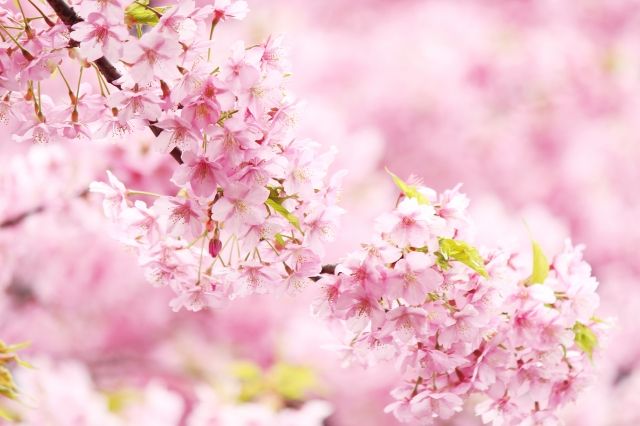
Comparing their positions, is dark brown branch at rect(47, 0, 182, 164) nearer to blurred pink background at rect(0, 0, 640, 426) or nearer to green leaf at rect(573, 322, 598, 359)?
green leaf at rect(573, 322, 598, 359)

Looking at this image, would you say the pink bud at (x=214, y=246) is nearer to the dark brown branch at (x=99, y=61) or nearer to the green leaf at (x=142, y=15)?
the dark brown branch at (x=99, y=61)

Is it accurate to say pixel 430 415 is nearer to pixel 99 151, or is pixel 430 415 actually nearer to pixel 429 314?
pixel 429 314

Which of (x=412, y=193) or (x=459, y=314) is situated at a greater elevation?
(x=412, y=193)

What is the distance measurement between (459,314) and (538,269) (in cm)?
17

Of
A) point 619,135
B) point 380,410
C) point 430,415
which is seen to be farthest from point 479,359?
point 619,135

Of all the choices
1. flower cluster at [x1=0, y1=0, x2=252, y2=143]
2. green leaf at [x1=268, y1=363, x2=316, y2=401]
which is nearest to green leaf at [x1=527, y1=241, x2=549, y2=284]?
flower cluster at [x1=0, y1=0, x2=252, y2=143]

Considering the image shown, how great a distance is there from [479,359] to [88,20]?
50cm

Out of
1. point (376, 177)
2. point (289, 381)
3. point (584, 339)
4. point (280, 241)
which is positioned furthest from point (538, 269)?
point (376, 177)

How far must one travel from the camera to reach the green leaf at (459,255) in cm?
86

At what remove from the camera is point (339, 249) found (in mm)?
3010

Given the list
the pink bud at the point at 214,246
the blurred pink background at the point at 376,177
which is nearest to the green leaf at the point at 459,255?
the pink bud at the point at 214,246

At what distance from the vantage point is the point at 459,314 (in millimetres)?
863

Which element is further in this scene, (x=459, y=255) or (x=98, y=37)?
(x=459, y=255)

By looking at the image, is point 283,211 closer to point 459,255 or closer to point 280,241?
point 280,241
